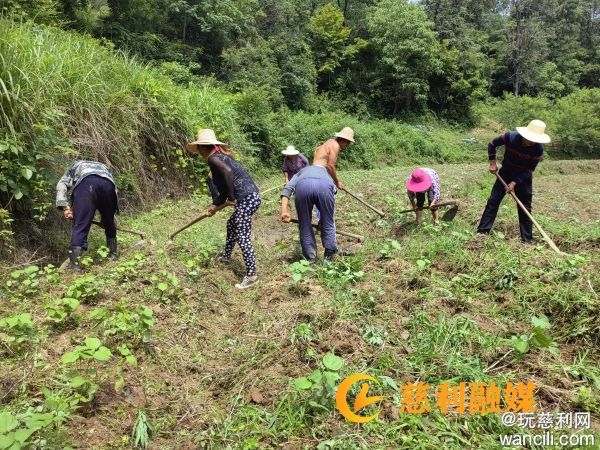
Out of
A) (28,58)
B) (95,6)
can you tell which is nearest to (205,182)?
(28,58)

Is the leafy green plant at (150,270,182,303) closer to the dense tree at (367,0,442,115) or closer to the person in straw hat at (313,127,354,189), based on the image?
the person in straw hat at (313,127,354,189)

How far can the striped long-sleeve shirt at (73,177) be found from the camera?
4.49 metres

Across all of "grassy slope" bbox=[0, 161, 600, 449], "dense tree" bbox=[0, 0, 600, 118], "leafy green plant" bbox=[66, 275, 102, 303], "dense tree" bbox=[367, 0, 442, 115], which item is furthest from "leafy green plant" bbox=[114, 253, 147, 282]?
"dense tree" bbox=[367, 0, 442, 115]

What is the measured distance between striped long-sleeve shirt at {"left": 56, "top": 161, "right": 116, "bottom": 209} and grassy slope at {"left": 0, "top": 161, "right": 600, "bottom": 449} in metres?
0.84

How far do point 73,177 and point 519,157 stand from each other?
5.26m

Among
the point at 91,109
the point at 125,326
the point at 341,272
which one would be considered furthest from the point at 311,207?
the point at 91,109

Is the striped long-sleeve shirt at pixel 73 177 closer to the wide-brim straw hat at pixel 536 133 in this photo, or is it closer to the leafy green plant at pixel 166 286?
the leafy green plant at pixel 166 286

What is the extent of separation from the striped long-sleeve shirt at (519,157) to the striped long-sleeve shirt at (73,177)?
483 cm

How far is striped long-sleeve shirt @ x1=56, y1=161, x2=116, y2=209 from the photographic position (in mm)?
4492

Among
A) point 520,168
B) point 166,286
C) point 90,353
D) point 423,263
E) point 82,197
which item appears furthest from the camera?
point 520,168

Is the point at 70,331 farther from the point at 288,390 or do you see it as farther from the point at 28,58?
the point at 28,58

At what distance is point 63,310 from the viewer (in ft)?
10.6

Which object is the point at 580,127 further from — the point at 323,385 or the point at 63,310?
the point at 63,310

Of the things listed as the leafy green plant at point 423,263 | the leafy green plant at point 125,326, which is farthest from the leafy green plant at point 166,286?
the leafy green plant at point 423,263
